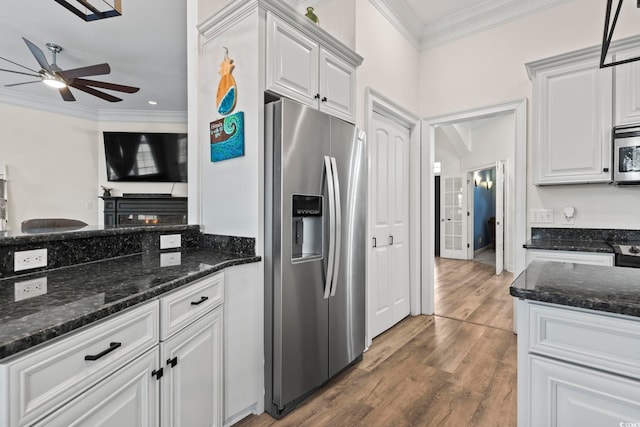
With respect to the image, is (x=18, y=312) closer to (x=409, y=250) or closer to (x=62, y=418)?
(x=62, y=418)

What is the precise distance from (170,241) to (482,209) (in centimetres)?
791

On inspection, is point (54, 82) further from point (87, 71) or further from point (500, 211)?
point (500, 211)

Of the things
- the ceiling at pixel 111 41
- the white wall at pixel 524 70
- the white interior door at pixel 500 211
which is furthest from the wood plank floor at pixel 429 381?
the ceiling at pixel 111 41

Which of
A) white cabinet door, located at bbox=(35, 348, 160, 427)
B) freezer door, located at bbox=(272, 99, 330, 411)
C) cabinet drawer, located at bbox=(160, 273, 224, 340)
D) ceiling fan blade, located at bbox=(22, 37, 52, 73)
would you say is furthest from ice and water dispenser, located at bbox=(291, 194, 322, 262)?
ceiling fan blade, located at bbox=(22, 37, 52, 73)

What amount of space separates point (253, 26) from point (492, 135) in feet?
19.6

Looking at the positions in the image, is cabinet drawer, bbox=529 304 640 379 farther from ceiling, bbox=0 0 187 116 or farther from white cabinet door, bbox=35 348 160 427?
ceiling, bbox=0 0 187 116

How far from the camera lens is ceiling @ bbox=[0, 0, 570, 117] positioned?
10.0 feet

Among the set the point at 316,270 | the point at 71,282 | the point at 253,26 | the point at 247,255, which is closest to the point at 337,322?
the point at 316,270

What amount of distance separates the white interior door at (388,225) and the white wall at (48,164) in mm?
5935

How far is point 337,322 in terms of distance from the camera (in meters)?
2.06

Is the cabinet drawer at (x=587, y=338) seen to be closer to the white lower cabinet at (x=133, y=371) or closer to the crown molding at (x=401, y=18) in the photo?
the white lower cabinet at (x=133, y=371)

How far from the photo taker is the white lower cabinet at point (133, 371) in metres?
0.73

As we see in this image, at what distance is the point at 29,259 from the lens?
1303mm

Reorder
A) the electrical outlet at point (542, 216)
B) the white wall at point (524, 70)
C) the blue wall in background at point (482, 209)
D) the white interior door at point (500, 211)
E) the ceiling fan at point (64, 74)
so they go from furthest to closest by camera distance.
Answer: the blue wall in background at point (482, 209)
the white interior door at point (500, 211)
the ceiling fan at point (64, 74)
the electrical outlet at point (542, 216)
the white wall at point (524, 70)
